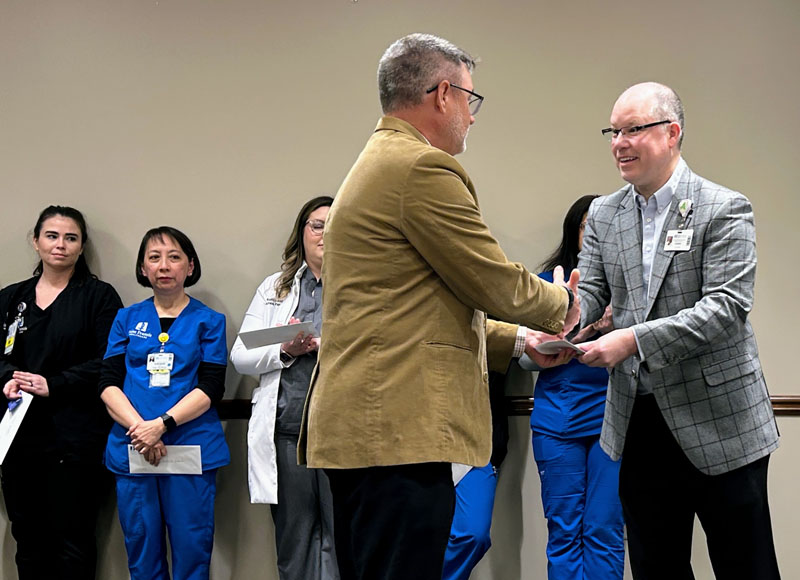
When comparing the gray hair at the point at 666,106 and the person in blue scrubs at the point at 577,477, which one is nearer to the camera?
the gray hair at the point at 666,106

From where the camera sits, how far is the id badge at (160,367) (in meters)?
3.51

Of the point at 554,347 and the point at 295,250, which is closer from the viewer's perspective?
the point at 554,347

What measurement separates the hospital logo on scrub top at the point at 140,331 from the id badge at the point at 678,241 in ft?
7.47

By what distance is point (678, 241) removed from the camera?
216 cm

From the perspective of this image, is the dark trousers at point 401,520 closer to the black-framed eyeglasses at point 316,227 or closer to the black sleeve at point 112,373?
the black-framed eyeglasses at point 316,227

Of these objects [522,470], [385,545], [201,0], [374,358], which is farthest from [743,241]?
[201,0]

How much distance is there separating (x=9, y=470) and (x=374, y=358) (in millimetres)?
2602

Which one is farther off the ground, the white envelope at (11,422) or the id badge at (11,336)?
the id badge at (11,336)

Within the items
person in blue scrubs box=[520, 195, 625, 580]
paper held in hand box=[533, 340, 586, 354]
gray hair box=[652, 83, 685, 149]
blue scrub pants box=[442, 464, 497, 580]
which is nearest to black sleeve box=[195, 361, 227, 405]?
blue scrub pants box=[442, 464, 497, 580]

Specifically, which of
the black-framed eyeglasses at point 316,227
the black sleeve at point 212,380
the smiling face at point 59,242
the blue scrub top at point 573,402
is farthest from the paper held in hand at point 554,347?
the smiling face at point 59,242

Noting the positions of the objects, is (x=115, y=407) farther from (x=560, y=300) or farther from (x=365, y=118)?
(x=560, y=300)

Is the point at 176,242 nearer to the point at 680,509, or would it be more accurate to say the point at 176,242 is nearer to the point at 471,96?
the point at 471,96

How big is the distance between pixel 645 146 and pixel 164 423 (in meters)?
2.19

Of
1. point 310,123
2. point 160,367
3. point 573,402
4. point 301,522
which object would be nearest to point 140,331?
point 160,367
